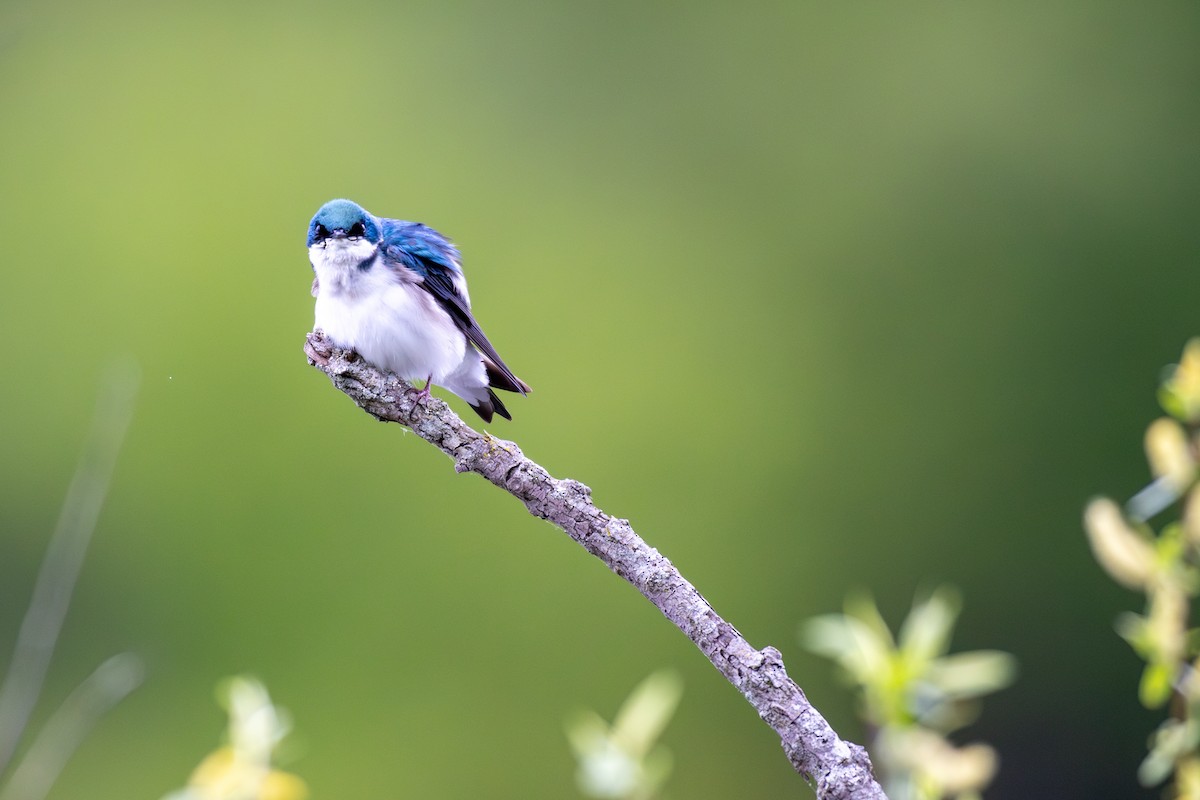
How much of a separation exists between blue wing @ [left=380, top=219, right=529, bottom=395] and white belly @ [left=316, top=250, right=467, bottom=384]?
59 millimetres

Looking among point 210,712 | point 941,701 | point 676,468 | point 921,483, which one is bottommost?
point 941,701

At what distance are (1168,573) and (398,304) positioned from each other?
194cm

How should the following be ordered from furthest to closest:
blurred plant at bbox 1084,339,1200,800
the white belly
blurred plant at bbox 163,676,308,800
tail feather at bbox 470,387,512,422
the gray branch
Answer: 1. tail feather at bbox 470,387,512,422
2. the white belly
3. blurred plant at bbox 163,676,308,800
4. the gray branch
5. blurred plant at bbox 1084,339,1200,800

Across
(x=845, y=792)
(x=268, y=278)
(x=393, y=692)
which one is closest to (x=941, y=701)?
(x=845, y=792)

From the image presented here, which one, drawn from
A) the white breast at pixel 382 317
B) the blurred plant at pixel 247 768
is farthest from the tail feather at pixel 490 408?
the blurred plant at pixel 247 768

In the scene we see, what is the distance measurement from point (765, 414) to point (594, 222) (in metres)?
1.24

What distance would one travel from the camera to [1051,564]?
19.7 ft

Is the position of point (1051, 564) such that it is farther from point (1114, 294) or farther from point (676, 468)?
point (676, 468)

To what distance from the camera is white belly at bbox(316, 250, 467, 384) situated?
2.68m

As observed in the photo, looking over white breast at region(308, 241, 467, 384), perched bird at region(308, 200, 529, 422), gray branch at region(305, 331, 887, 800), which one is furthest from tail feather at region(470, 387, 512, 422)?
gray branch at region(305, 331, 887, 800)

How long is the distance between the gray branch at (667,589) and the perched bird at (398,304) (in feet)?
2.87

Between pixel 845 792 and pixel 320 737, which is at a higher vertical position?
pixel 320 737

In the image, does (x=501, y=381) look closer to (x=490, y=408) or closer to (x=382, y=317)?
(x=490, y=408)

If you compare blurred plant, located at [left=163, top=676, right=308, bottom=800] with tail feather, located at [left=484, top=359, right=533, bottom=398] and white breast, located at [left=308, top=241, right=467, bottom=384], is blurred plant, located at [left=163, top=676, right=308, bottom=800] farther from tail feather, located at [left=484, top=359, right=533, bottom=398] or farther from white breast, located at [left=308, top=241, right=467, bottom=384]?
tail feather, located at [left=484, top=359, right=533, bottom=398]
